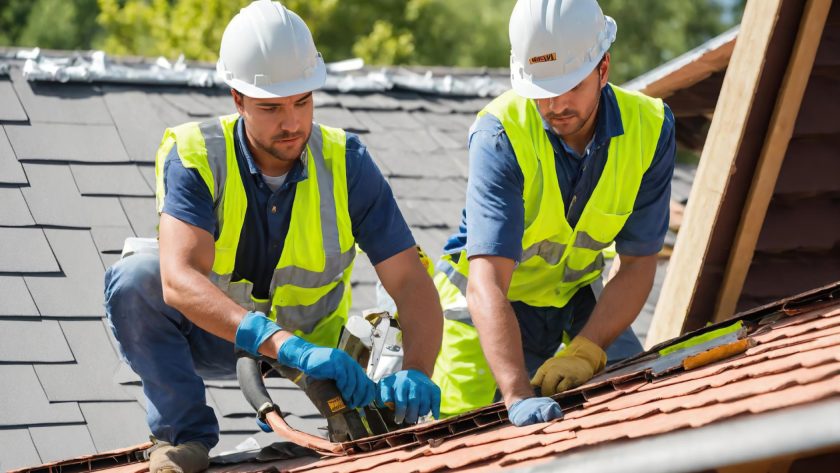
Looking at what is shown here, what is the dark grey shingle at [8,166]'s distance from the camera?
5.28 meters

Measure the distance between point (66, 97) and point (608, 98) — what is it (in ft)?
10.8

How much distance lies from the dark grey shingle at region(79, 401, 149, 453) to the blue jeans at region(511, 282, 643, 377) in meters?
1.45

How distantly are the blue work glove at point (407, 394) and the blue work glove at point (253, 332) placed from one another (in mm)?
357

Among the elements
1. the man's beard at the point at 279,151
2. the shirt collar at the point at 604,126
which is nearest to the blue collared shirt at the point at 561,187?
the shirt collar at the point at 604,126

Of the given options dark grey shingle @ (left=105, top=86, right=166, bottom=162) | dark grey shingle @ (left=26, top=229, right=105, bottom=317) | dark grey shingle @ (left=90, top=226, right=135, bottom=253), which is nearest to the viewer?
dark grey shingle @ (left=26, top=229, right=105, bottom=317)

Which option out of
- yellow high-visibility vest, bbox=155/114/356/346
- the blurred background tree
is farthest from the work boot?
the blurred background tree

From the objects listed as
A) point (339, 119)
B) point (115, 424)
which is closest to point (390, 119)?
point (339, 119)

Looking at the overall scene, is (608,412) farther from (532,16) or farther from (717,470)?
(532,16)

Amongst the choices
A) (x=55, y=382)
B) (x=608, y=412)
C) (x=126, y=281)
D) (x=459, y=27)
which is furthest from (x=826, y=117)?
(x=459, y=27)

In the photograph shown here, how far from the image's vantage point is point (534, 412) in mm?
3086

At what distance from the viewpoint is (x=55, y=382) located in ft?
14.6

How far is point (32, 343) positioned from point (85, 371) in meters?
0.23

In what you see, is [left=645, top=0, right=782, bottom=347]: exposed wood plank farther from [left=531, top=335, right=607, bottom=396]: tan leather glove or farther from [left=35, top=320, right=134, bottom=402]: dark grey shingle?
[left=35, top=320, right=134, bottom=402]: dark grey shingle

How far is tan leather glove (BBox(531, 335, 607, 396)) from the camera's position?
11.3 feet
